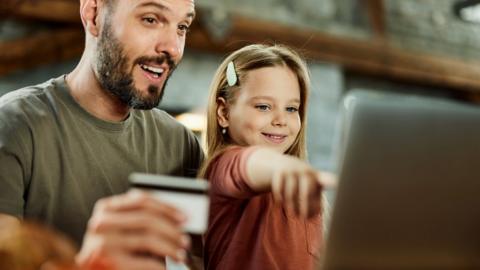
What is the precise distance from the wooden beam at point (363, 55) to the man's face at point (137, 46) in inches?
116

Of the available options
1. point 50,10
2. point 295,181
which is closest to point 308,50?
point 50,10

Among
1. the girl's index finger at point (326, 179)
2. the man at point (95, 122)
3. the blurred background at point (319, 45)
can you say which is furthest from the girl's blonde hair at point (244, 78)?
the blurred background at point (319, 45)

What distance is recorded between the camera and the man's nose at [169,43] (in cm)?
141

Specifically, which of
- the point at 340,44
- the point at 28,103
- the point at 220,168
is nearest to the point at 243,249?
the point at 220,168

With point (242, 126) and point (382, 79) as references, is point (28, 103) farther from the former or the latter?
point (382, 79)

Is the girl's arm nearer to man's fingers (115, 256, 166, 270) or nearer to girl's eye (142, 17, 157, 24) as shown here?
man's fingers (115, 256, 166, 270)

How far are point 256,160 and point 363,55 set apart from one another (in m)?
4.46

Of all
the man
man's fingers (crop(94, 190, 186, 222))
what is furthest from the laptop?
the man

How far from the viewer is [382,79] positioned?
5.80 metres

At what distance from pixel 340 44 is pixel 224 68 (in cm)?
367

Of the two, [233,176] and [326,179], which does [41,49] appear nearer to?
[233,176]

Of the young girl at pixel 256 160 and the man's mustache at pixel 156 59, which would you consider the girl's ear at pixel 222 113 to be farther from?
the man's mustache at pixel 156 59

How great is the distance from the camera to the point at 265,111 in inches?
56.2

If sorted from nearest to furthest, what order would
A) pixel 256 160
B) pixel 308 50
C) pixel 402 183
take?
pixel 402 183 < pixel 256 160 < pixel 308 50
